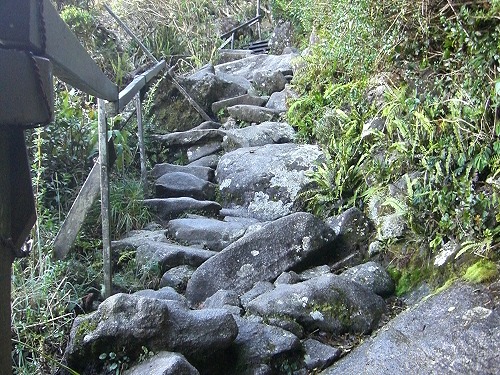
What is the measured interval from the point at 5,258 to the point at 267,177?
4.41m

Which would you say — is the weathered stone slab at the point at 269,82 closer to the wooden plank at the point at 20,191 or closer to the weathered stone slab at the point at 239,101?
the weathered stone slab at the point at 239,101

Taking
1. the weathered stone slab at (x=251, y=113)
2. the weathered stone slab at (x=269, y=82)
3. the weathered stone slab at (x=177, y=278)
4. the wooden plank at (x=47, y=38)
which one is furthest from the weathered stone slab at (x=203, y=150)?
the wooden plank at (x=47, y=38)

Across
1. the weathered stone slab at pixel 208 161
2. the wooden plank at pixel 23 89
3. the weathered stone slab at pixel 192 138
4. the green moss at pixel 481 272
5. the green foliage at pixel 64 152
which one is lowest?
the weathered stone slab at pixel 208 161

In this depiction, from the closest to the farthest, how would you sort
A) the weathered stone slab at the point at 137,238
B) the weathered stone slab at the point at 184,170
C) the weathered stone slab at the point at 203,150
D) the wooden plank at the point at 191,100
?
the weathered stone slab at the point at 137,238
the weathered stone slab at the point at 184,170
the weathered stone slab at the point at 203,150
the wooden plank at the point at 191,100

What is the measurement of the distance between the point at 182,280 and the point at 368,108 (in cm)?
218

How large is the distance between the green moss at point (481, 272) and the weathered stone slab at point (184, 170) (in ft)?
13.0

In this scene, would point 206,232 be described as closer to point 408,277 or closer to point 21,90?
point 408,277

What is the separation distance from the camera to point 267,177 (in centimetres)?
574

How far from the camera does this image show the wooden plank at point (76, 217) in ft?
13.4

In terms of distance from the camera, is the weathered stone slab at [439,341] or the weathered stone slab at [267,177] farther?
the weathered stone slab at [267,177]

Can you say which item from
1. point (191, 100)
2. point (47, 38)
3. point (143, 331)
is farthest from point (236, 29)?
point (47, 38)

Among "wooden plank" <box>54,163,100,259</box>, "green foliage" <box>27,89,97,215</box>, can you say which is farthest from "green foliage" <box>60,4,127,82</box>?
"wooden plank" <box>54,163,100,259</box>

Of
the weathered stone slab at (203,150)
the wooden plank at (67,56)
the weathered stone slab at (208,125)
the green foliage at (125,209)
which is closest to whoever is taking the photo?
the wooden plank at (67,56)

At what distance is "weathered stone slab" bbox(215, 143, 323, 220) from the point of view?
5.50m
